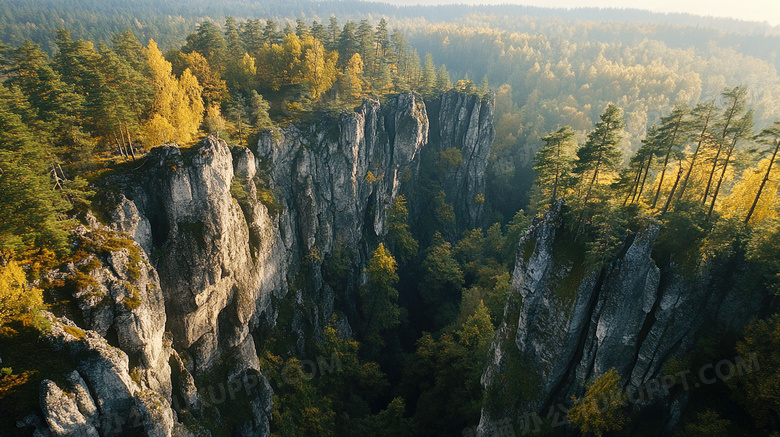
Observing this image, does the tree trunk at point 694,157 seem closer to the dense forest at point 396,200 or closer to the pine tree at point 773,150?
the dense forest at point 396,200

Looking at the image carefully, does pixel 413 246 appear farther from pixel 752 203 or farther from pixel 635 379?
pixel 752 203

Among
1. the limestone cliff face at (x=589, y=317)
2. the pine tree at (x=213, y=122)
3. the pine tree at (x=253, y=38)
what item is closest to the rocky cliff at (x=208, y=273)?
the pine tree at (x=213, y=122)


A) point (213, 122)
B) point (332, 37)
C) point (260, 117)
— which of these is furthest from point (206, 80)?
point (332, 37)

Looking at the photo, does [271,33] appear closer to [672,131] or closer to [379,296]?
[379,296]

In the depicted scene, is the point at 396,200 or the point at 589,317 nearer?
the point at 589,317

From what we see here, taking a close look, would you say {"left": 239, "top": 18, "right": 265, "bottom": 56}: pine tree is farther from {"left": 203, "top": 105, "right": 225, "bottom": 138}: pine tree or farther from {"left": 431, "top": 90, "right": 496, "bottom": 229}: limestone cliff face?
{"left": 431, "top": 90, "right": 496, "bottom": 229}: limestone cliff face

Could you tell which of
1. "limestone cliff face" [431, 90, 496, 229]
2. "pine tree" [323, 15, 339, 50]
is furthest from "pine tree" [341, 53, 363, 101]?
"limestone cliff face" [431, 90, 496, 229]
